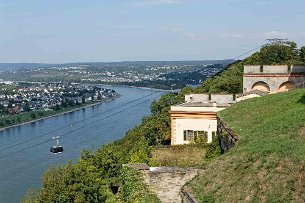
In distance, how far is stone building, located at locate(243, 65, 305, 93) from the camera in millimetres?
25656

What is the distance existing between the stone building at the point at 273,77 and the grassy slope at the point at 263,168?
A: 13554 mm

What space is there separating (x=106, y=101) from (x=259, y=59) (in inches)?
3964

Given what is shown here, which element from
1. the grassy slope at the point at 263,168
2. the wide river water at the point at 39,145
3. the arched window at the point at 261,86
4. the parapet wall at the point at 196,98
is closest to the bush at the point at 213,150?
the grassy slope at the point at 263,168

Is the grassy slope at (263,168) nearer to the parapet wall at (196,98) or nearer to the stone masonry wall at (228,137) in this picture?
the stone masonry wall at (228,137)

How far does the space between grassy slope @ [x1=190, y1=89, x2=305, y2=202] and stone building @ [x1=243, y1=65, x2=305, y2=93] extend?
13.6m

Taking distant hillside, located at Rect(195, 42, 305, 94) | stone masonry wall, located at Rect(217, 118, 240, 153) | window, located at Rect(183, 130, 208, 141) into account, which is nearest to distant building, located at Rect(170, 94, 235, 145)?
window, located at Rect(183, 130, 208, 141)

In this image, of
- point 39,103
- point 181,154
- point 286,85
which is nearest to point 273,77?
point 286,85

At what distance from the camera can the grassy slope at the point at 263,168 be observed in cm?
Answer: 759

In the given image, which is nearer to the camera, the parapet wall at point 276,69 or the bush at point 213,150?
the bush at point 213,150

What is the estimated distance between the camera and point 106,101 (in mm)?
139875

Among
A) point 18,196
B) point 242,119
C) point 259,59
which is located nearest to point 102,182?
point 242,119

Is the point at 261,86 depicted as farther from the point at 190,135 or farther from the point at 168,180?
the point at 168,180

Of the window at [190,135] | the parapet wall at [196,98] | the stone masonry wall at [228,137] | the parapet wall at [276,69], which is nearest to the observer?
the stone masonry wall at [228,137]

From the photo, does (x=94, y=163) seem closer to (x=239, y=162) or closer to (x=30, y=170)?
(x=239, y=162)
